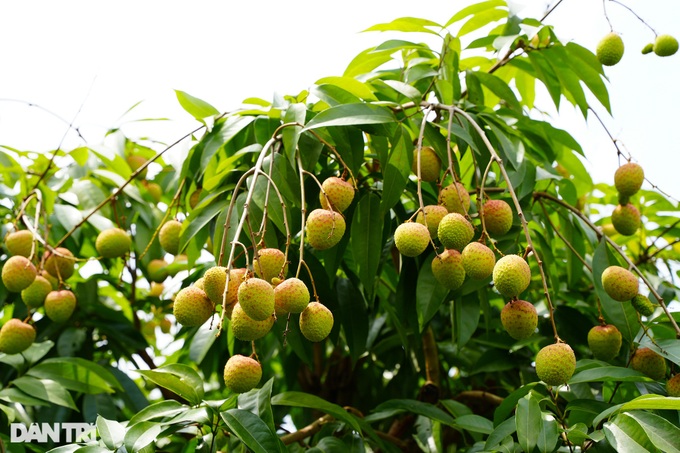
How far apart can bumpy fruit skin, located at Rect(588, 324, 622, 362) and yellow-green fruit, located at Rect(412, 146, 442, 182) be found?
37 centimetres

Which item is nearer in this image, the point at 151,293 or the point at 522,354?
the point at 522,354

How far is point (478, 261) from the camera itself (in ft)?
3.41

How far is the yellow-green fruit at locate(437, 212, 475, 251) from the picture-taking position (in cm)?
106

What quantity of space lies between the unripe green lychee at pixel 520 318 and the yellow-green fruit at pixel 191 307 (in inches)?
16.5

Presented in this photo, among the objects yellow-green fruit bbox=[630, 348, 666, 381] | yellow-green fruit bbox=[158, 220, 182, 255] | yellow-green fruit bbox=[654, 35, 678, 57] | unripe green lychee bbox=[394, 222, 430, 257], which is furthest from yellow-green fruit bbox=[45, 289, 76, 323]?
yellow-green fruit bbox=[654, 35, 678, 57]

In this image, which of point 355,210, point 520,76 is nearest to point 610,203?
point 520,76

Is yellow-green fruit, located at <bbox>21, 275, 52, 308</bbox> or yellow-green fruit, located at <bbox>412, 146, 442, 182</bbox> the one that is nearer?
yellow-green fruit, located at <bbox>412, 146, 442, 182</bbox>

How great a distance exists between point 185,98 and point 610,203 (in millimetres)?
1383

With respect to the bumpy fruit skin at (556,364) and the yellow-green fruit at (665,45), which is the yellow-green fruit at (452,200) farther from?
the yellow-green fruit at (665,45)

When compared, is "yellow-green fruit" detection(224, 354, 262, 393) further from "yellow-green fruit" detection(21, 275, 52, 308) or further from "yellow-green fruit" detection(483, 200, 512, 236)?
"yellow-green fruit" detection(21, 275, 52, 308)

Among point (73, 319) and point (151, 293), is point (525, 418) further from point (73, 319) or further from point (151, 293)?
point (151, 293)

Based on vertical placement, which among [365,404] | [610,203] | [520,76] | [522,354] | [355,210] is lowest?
[365,404]

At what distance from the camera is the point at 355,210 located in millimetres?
1338

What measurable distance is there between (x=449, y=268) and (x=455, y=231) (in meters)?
0.08
